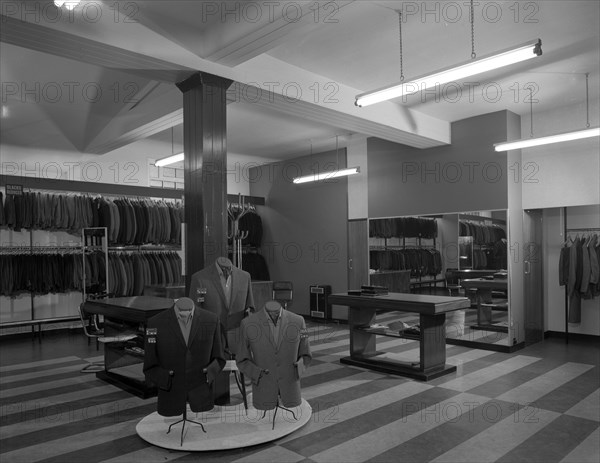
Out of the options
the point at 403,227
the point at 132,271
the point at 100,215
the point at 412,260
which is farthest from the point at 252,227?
the point at 412,260

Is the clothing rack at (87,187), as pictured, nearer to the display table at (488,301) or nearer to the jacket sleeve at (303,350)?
the display table at (488,301)

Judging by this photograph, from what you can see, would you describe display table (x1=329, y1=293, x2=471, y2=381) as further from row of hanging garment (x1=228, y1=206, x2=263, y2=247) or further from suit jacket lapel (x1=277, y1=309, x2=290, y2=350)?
row of hanging garment (x1=228, y1=206, x2=263, y2=247)

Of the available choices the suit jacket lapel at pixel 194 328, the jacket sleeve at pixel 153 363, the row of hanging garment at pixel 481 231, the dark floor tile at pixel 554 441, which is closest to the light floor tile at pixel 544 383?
the dark floor tile at pixel 554 441

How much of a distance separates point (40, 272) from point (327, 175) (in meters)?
5.42

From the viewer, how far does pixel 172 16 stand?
445 cm

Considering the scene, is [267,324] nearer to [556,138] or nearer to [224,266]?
[224,266]

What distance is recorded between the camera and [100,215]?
8.93 meters

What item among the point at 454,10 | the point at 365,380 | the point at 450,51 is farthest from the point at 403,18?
the point at 365,380

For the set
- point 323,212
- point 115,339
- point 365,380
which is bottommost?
point 365,380

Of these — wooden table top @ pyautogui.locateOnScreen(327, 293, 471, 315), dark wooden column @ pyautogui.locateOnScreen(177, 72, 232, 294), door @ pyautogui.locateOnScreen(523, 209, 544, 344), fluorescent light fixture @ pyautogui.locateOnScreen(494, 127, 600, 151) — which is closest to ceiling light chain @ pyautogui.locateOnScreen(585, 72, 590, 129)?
fluorescent light fixture @ pyautogui.locateOnScreen(494, 127, 600, 151)

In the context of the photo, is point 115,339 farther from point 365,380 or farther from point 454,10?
point 454,10

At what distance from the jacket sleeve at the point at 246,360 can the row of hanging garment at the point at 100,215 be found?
18.3 feet

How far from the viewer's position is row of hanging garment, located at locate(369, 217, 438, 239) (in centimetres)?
835

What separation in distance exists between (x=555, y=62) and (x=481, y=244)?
113 inches
